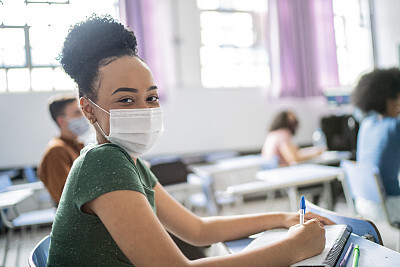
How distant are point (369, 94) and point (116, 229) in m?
2.35

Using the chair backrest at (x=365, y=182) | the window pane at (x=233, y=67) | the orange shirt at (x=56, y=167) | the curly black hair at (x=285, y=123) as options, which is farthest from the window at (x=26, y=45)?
the chair backrest at (x=365, y=182)

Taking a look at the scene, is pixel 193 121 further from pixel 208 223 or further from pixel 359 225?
pixel 359 225

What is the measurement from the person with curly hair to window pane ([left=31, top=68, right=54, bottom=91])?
3.99 metres

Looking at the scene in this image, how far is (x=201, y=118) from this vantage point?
520 centimetres

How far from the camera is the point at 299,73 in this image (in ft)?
18.5

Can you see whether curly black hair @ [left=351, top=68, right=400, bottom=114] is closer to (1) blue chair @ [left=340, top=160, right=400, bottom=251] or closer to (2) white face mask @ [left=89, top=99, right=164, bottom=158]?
(1) blue chair @ [left=340, top=160, right=400, bottom=251]

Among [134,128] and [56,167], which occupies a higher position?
[134,128]

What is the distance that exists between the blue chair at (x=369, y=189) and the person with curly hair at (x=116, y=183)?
4.10 ft

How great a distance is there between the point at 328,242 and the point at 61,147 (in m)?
1.88

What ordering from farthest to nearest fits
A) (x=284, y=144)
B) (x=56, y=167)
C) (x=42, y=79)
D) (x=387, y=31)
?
(x=387, y=31) < (x=42, y=79) < (x=284, y=144) < (x=56, y=167)

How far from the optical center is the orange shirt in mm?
2254

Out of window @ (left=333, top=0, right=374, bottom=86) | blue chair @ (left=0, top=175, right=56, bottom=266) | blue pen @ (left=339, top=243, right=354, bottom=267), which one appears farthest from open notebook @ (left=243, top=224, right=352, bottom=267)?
window @ (left=333, top=0, right=374, bottom=86)

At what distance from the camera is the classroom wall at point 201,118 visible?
4.44 meters

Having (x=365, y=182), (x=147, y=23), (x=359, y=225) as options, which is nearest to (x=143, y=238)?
(x=359, y=225)
